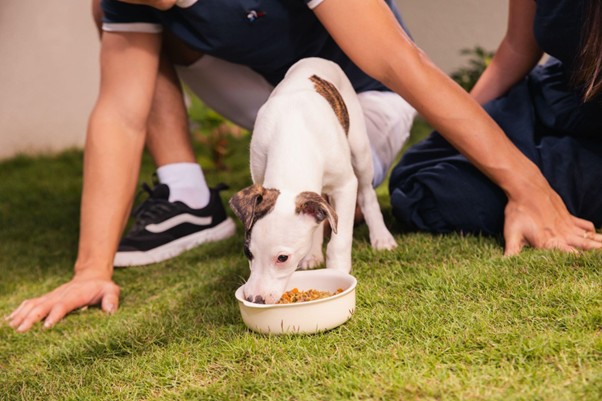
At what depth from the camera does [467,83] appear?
534 cm

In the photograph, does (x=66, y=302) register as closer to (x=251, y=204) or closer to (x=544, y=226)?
(x=251, y=204)

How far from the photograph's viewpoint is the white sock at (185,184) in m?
3.25

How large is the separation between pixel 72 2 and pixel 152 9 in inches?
158

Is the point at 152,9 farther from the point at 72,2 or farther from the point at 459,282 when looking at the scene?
the point at 72,2

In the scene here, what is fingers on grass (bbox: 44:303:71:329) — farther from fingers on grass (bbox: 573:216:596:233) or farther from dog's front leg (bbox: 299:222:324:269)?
fingers on grass (bbox: 573:216:596:233)

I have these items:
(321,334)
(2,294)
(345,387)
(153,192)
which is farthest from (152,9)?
(345,387)

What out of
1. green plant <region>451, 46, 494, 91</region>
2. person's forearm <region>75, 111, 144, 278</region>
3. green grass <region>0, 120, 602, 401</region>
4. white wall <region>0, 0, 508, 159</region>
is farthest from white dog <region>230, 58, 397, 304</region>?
white wall <region>0, 0, 508, 159</region>

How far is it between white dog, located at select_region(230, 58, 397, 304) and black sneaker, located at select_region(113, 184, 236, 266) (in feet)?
2.81

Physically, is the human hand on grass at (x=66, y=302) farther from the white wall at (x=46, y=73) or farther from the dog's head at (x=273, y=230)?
the white wall at (x=46, y=73)

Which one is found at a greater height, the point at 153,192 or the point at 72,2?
the point at 72,2

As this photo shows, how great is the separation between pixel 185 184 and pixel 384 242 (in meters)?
1.09

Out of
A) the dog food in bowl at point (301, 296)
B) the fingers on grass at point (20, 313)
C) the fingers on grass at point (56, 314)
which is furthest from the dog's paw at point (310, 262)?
the fingers on grass at point (20, 313)

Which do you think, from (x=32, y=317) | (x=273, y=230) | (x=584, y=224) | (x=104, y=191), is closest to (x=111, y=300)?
(x=32, y=317)

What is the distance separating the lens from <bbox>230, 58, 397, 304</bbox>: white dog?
6.24 feet
